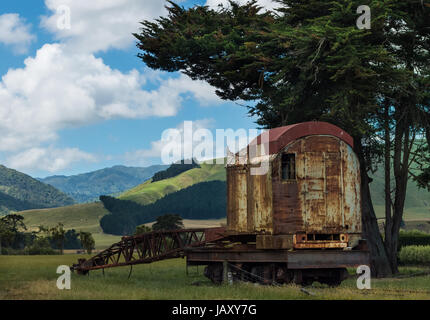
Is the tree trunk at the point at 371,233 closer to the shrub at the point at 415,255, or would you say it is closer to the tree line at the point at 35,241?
Answer: the shrub at the point at 415,255

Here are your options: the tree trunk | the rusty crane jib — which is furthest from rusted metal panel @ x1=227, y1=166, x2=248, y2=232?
the tree trunk

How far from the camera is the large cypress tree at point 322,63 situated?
25297mm

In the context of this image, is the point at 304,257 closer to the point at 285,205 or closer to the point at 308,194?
the point at 285,205

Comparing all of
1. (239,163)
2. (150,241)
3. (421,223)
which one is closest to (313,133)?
(239,163)

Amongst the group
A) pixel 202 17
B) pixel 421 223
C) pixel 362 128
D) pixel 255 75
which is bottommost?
pixel 421 223

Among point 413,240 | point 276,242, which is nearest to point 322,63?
point 276,242

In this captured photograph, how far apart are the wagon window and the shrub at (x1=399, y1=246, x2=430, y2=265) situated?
901 inches

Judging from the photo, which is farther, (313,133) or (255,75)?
(255,75)

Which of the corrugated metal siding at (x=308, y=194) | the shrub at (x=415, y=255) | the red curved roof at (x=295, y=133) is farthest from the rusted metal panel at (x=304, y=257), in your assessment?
the shrub at (x=415, y=255)

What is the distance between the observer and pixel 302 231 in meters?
19.2

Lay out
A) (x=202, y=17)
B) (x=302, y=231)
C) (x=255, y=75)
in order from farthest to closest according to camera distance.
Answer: (x=202, y=17), (x=255, y=75), (x=302, y=231)
